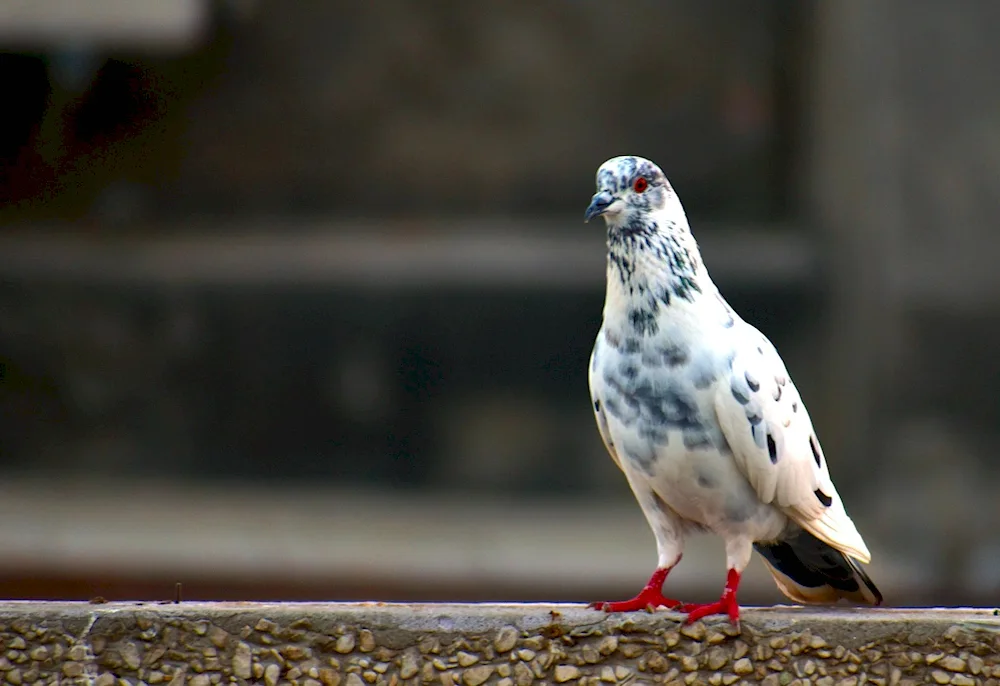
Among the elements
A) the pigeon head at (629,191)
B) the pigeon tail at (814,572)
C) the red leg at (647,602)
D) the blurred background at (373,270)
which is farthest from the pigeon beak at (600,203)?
the blurred background at (373,270)

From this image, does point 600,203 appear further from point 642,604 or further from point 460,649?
point 460,649

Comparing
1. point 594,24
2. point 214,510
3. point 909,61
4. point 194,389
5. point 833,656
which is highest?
point 594,24

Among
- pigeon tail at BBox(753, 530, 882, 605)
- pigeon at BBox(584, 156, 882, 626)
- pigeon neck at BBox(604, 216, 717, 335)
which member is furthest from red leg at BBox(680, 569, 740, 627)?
pigeon neck at BBox(604, 216, 717, 335)

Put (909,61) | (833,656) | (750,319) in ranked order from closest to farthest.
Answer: (833,656), (909,61), (750,319)

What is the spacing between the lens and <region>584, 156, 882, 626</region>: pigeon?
3234 millimetres

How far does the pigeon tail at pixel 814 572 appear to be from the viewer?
361 cm

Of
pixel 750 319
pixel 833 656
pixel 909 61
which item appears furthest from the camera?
pixel 750 319

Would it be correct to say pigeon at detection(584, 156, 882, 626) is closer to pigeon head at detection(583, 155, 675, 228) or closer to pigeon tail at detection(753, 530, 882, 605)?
pigeon head at detection(583, 155, 675, 228)

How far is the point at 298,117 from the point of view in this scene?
6.96 m

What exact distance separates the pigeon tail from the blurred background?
9.85 feet

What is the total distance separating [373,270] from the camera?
6902 millimetres

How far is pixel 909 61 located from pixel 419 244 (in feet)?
8.30

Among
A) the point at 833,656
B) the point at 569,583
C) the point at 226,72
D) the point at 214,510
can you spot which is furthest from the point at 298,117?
the point at 833,656

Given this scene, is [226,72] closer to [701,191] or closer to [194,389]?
[194,389]
